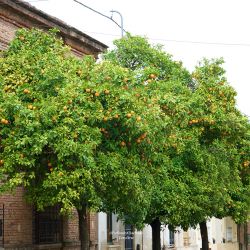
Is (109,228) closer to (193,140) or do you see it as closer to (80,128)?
(193,140)

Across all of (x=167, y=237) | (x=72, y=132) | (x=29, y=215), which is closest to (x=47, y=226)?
(x=29, y=215)

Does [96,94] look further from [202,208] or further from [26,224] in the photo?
[202,208]

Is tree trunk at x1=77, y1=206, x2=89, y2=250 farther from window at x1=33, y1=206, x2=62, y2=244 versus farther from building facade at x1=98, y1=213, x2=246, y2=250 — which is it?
window at x1=33, y1=206, x2=62, y2=244

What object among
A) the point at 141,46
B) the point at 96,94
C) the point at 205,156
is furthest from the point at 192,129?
the point at 96,94

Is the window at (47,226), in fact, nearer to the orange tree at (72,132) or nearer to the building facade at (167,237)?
the building facade at (167,237)

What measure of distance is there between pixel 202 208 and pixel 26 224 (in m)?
5.66

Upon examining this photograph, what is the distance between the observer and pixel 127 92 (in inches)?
571

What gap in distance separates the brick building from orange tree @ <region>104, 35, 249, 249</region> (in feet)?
8.34

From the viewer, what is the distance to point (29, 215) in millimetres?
19672

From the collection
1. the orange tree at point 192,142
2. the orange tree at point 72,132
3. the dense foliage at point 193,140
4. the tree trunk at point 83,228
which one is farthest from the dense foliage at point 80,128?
the dense foliage at point 193,140

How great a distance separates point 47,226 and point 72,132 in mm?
7732

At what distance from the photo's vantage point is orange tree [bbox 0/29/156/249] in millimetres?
13516

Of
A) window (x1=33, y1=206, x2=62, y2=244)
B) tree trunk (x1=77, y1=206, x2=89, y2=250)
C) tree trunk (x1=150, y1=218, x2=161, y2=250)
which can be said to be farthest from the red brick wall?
tree trunk (x1=150, y1=218, x2=161, y2=250)

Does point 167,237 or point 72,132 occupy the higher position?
point 72,132
